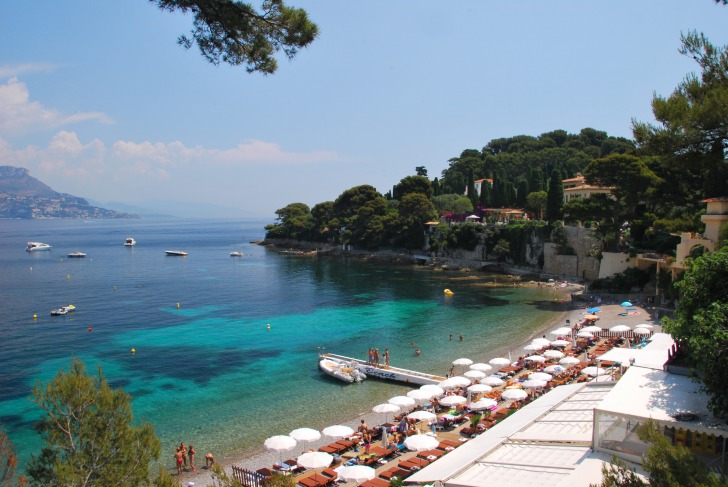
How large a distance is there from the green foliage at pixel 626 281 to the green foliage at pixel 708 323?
2988 centimetres

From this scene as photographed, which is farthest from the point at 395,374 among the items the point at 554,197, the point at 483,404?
the point at 554,197

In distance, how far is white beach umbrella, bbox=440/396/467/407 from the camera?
58.1ft

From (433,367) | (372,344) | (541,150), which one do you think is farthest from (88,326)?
(541,150)

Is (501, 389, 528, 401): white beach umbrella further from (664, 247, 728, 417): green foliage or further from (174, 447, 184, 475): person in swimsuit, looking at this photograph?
(174, 447, 184, 475): person in swimsuit

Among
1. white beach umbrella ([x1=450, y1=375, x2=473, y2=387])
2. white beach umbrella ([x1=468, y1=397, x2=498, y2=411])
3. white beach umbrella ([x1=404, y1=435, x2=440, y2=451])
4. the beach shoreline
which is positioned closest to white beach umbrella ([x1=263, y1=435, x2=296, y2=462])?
the beach shoreline

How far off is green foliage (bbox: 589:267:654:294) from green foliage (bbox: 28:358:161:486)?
37028mm

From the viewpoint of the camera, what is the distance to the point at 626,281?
38.4 m

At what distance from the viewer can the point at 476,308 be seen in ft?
123

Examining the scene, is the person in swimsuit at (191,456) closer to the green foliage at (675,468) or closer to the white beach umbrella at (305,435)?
→ the white beach umbrella at (305,435)

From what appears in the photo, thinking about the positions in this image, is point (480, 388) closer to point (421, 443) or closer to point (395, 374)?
point (395, 374)

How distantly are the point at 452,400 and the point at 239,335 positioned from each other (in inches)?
682

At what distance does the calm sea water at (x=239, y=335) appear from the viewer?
63.4 ft

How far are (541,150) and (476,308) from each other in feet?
225

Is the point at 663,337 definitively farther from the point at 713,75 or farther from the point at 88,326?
the point at 88,326
